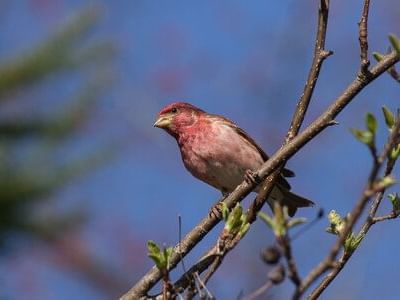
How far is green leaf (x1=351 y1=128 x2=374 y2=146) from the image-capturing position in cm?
153

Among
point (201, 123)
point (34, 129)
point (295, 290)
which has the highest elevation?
point (34, 129)

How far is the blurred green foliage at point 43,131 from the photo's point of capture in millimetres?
12000

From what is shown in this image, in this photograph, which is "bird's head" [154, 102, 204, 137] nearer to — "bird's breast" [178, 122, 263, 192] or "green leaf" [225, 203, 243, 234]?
"bird's breast" [178, 122, 263, 192]

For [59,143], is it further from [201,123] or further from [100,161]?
[201,123]

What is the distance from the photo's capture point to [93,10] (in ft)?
39.7

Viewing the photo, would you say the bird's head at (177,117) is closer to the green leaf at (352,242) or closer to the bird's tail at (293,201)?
the bird's tail at (293,201)

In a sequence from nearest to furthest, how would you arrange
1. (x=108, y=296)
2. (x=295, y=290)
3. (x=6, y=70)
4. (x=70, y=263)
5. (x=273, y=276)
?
(x=295, y=290)
(x=273, y=276)
(x=6, y=70)
(x=108, y=296)
(x=70, y=263)

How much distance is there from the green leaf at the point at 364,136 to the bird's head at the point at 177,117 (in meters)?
3.74

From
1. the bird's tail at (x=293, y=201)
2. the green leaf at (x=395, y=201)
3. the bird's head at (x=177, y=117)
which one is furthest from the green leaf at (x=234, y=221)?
the bird's head at (x=177, y=117)

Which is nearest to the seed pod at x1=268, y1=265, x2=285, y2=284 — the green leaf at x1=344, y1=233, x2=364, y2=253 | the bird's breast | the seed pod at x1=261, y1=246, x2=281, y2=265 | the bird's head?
the seed pod at x1=261, y1=246, x2=281, y2=265

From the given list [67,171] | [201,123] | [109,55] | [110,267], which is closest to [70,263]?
[110,267]

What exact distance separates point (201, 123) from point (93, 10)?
7.21 metres

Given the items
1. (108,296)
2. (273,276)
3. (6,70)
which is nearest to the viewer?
(273,276)

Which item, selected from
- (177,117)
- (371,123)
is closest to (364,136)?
(371,123)
